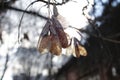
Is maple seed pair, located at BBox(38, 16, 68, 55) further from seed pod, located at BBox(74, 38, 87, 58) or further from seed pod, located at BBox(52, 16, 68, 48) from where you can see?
seed pod, located at BBox(74, 38, 87, 58)

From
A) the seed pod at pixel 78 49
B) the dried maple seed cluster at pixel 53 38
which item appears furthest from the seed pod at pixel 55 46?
the seed pod at pixel 78 49

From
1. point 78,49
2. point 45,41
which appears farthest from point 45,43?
point 78,49

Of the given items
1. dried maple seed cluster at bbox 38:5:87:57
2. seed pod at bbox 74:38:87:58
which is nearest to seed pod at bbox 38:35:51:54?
dried maple seed cluster at bbox 38:5:87:57

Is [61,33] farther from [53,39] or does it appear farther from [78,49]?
[78,49]

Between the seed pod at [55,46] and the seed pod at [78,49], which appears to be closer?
the seed pod at [55,46]

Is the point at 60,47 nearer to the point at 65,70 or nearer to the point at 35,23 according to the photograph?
the point at 35,23

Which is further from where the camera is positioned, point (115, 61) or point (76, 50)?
point (115, 61)

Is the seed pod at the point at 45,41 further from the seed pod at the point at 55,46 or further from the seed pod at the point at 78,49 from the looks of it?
the seed pod at the point at 78,49

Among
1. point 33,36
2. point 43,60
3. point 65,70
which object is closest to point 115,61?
point 43,60
